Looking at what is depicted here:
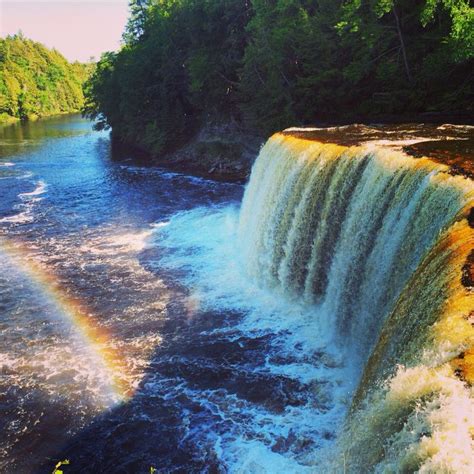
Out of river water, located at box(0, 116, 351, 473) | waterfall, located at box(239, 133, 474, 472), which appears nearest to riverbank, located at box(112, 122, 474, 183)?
waterfall, located at box(239, 133, 474, 472)

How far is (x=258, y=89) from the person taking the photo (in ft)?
84.9

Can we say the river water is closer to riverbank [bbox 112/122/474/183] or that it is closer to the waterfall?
the waterfall

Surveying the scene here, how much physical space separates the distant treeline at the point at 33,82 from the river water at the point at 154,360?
251 ft

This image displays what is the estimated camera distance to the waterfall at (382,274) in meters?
3.81

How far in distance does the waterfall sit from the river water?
3.12ft

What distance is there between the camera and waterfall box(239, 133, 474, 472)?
3.81m

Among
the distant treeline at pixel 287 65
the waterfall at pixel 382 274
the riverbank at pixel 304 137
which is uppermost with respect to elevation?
the distant treeline at pixel 287 65

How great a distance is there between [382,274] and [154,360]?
4881 millimetres

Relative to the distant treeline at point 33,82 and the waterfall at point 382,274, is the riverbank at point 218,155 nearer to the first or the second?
the waterfall at point 382,274

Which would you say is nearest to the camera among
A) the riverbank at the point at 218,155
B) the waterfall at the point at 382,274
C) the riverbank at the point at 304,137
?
the waterfall at the point at 382,274

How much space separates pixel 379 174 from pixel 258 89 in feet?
59.9

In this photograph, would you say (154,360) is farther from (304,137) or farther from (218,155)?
(218,155)

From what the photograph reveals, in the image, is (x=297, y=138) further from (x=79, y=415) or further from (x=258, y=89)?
(x=258, y=89)

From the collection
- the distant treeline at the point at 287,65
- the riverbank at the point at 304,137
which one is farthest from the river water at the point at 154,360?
the distant treeline at the point at 287,65
